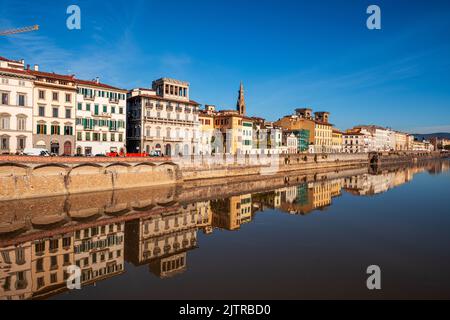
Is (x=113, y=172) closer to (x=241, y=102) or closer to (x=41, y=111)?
(x=41, y=111)

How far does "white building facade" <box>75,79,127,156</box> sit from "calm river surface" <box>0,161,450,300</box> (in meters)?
16.8

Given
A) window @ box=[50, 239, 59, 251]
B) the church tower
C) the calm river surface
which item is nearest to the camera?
the calm river surface

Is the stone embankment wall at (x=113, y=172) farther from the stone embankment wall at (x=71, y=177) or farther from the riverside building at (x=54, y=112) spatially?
the riverside building at (x=54, y=112)

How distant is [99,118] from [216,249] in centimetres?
3913

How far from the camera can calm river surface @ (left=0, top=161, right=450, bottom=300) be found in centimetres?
1499

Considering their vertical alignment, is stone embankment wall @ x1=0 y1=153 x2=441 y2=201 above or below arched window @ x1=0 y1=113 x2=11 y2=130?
below

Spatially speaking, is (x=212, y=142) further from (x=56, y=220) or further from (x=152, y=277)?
(x=152, y=277)

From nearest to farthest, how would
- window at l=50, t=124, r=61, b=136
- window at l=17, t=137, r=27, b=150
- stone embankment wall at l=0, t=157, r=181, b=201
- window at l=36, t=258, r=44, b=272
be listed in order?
window at l=36, t=258, r=44, b=272 < stone embankment wall at l=0, t=157, r=181, b=201 < window at l=17, t=137, r=27, b=150 < window at l=50, t=124, r=61, b=136

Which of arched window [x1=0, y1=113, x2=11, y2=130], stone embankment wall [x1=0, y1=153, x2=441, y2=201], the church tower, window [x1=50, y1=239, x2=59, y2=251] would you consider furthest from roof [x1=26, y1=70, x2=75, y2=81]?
the church tower

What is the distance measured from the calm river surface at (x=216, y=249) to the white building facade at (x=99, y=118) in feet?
55.2

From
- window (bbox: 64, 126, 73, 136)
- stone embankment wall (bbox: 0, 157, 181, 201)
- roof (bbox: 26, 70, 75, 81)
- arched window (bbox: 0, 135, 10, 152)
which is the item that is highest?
roof (bbox: 26, 70, 75, 81)

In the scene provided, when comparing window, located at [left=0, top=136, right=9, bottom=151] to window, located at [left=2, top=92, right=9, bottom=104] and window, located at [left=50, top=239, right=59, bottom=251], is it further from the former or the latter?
window, located at [left=50, top=239, right=59, bottom=251]

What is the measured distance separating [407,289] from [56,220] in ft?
88.6
